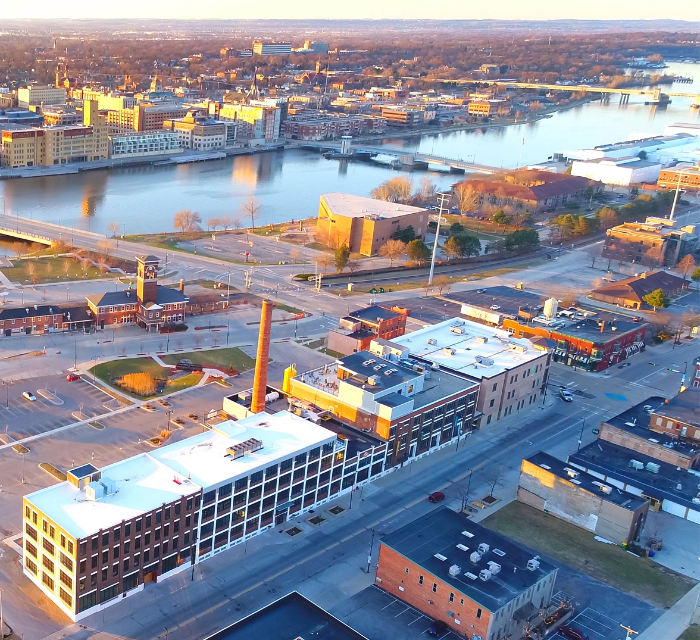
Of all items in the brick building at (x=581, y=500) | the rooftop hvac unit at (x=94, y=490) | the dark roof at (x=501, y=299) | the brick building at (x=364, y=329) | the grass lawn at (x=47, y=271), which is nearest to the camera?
the rooftop hvac unit at (x=94, y=490)

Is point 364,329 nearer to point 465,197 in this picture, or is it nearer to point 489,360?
point 489,360

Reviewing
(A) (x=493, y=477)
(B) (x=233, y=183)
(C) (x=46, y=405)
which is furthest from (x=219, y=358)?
(B) (x=233, y=183)

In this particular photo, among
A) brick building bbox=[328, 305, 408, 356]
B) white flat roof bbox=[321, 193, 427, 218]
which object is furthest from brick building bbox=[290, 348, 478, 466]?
white flat roof bbox=[321, 193, 427, 218]

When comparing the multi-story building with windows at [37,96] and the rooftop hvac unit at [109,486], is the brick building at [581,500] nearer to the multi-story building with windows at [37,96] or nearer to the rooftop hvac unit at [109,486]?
the rooftop hvac unit at [109,486]

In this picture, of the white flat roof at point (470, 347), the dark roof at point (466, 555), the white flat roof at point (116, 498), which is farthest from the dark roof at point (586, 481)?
the white flat roof at point (116, 498)

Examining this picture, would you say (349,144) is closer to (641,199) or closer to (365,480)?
(641,199)
